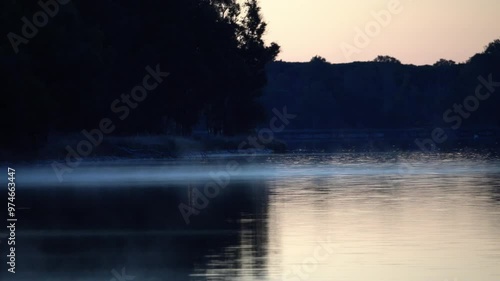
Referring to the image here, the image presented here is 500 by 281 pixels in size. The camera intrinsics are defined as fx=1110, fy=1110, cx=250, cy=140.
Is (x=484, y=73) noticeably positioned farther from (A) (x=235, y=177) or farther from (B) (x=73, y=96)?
(A) (x=235, y=177)

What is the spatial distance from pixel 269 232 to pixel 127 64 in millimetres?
57273

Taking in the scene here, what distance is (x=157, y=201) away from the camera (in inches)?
1209

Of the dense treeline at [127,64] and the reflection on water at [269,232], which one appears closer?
the reflection on water at [269,232]

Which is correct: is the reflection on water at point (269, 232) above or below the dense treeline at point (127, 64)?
below

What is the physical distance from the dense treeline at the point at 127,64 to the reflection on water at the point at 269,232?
20.0m

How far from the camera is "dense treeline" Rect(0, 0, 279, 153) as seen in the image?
5706cm

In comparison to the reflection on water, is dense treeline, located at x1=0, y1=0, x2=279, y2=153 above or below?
above

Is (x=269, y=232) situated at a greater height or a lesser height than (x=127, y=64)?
A: lesser

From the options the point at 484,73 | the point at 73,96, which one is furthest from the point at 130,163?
the point at 484,73

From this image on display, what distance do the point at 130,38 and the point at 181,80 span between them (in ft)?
18.3

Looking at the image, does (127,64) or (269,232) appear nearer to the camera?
(269,232)

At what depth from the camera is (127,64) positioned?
7800cm

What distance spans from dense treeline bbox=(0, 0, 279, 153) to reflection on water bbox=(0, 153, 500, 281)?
2000cm

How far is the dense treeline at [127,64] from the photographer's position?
57.1 metres
